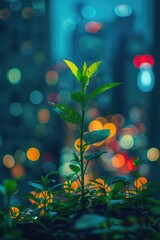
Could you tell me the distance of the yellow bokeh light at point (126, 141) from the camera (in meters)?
62.8

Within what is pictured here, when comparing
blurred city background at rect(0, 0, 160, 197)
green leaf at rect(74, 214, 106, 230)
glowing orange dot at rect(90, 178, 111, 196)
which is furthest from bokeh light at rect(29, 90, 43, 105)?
green leaf at rect(74, 214, 106, 230)

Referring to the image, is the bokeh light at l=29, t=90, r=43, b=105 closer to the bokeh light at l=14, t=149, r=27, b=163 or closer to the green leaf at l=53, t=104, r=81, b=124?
the bokeh light at l=14, t=149, r=27, b=163

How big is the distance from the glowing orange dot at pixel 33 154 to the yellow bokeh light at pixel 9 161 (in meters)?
2.41

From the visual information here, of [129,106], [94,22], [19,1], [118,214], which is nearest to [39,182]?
[118,214]

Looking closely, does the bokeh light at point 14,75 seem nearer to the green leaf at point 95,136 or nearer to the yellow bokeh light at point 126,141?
the yellow bokeh light at point 126,141

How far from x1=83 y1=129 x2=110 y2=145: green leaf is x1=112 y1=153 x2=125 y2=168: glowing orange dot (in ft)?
193

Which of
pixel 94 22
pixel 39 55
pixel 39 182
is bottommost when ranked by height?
pixel 39 182

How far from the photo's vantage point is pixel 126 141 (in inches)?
2509

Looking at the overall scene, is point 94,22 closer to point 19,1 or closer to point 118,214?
point 19,1

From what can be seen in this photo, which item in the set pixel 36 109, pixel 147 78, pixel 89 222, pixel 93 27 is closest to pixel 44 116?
pixel 36 109

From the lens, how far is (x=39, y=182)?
4.27 ft

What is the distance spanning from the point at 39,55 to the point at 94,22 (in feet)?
100

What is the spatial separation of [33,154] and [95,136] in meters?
58.2

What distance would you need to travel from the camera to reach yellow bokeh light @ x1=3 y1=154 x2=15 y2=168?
2269 inches
